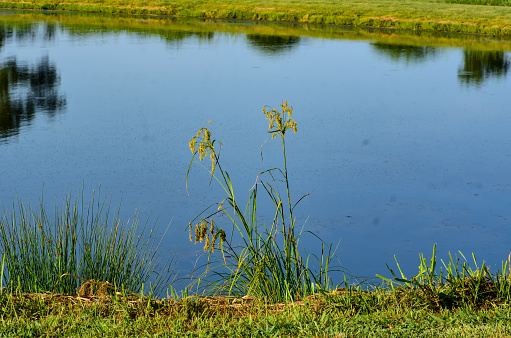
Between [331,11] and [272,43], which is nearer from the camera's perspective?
[272,43]

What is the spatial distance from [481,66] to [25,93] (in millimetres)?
8555

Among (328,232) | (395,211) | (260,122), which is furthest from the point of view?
(260,122)

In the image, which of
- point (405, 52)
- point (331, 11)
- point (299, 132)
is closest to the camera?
point (299, 132)

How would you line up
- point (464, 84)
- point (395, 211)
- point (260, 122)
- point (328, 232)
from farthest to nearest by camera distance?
point (464, 84)
point (260, 122)
point (395, 211)
point (328, 232)

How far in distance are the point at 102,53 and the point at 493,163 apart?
9.23 metres

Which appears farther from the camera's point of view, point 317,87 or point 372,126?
point 317,87

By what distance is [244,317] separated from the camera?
2.84m

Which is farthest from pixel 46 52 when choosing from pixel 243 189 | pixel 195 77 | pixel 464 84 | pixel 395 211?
pixel 395 211

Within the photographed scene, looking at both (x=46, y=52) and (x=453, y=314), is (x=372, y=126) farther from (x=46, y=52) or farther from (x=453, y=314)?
(x=46, y=52)

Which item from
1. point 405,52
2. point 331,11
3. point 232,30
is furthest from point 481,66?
point 331,11

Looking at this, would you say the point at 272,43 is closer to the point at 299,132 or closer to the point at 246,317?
the point at 299,132

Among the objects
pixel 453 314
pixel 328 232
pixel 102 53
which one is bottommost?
pixel 328 232

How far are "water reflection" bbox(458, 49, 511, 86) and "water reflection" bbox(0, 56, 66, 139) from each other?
684cm

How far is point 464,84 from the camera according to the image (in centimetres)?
1201
